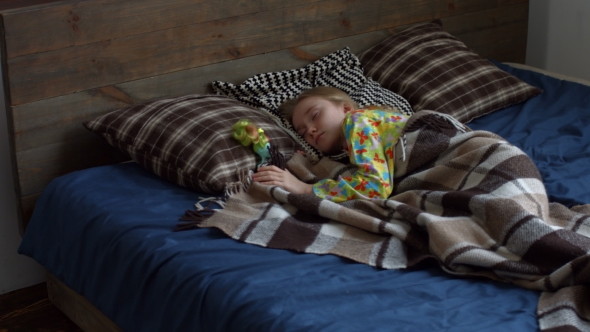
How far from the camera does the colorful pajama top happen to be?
6.31 feet

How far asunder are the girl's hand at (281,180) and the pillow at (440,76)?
720mm

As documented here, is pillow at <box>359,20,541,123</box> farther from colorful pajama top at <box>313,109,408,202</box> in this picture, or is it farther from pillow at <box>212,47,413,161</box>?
colorful pajama top at <box>313,109,408,202</box>

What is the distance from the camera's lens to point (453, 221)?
168 cm

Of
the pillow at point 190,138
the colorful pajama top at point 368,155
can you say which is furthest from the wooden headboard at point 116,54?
the colorful pajama top at point 368,155

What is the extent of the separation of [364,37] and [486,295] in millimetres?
1546

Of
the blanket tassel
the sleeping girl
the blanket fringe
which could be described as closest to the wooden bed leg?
the blanket tassel

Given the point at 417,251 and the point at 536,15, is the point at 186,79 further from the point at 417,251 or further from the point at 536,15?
the point at 536,15

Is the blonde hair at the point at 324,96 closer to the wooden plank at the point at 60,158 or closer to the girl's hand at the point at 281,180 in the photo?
the girl's hand at the point at 281,180

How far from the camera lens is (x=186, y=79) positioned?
2.47 metres

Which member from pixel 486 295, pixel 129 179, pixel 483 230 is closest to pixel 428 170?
pixel 483 230

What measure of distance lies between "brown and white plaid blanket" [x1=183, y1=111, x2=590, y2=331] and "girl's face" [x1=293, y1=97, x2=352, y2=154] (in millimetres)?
104

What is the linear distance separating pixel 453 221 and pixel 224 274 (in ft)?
1.68

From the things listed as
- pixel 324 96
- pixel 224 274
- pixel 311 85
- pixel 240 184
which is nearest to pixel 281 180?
pixel 240 184

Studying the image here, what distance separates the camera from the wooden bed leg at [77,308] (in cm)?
208
